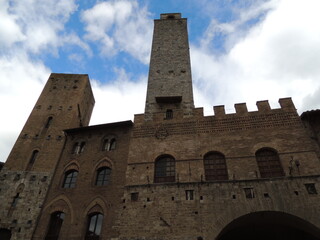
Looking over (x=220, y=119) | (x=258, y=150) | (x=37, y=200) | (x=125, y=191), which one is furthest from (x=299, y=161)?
(x=37, y=200)

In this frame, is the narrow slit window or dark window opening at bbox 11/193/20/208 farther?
the narrow slit window

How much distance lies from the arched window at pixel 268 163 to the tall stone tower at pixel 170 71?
4.53 meters

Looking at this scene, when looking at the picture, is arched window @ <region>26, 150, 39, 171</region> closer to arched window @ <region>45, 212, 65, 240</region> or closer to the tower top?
arched window @ <region>45, 212, 65, 240</region>

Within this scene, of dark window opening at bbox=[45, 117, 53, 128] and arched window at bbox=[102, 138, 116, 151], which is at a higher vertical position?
dark window opening at bbox=[45, 117, 53, 128]

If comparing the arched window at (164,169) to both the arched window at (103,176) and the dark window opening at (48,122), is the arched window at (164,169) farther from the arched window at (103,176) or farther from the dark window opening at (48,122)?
the dark window opening at (48,122)

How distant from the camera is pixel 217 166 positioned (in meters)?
11.3

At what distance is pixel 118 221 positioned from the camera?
1048 centimetres

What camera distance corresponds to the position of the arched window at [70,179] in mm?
12953

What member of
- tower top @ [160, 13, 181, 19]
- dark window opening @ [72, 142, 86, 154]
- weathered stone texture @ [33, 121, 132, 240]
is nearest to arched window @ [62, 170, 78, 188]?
weathered stone texture @ [33, 121, 132, 240]

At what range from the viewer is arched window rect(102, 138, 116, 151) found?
1365cm

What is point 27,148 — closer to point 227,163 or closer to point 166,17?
point 227,163

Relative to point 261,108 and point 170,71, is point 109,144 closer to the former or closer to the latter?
point 170,71

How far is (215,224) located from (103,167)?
21.9 ft

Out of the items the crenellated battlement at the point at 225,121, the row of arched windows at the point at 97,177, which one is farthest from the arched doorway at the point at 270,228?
the row of arched windows at the point at 97,177
